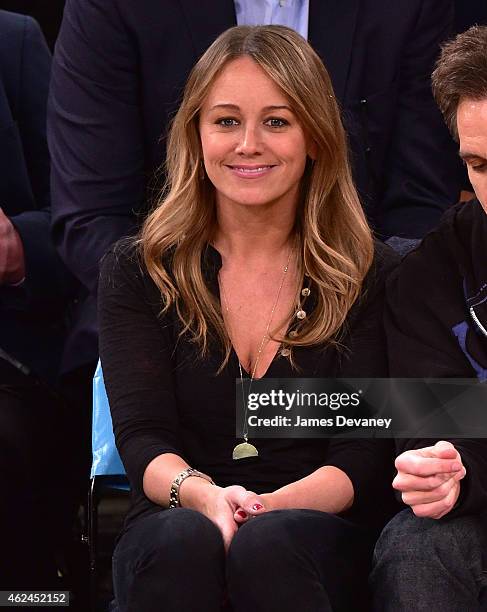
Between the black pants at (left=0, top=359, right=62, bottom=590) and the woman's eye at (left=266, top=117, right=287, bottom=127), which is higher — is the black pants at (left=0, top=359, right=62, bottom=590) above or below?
below

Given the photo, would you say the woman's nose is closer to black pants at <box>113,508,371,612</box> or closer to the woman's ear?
the woman's ear

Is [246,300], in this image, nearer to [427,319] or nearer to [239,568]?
[427,319]

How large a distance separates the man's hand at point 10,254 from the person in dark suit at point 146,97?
81mm

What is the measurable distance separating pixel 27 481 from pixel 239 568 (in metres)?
0.71

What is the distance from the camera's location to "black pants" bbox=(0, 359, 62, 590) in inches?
93.1

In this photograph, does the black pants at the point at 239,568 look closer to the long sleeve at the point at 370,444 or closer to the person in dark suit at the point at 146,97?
the long sleeve at the point at 370,444

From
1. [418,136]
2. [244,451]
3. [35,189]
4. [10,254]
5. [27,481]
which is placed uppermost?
A: [418,136]

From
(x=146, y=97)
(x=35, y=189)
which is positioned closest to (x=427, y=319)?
(x=146, y=97)

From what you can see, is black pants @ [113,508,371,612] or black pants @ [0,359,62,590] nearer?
black pants @ [113,508,371,612]

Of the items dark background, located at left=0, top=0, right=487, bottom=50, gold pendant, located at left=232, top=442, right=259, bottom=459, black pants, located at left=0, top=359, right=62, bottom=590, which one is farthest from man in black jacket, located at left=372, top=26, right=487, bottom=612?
dark background, located at left=0, top=0, right=487, bottom=50

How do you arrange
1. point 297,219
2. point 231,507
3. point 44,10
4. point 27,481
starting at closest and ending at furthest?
1. point 231,507
2. point 297,219
3. point 27,481
4. point 44,10

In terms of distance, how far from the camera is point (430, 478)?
172 centimetres

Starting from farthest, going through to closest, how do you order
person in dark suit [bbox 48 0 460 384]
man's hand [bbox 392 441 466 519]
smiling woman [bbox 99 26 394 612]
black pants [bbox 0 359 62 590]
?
person in dark suit [bbox 48 0 460 384] → black pants [bbox 0 359 62 590] → smiling woman [bbox 99 26 394 612] → man's hand [bbox 392 441 466 519]

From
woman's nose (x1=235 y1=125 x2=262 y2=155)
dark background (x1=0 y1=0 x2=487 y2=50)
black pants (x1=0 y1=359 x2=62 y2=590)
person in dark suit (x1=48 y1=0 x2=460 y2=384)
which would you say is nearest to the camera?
woman's nose (x1=235 y1=125 x2=262 y2=155)
